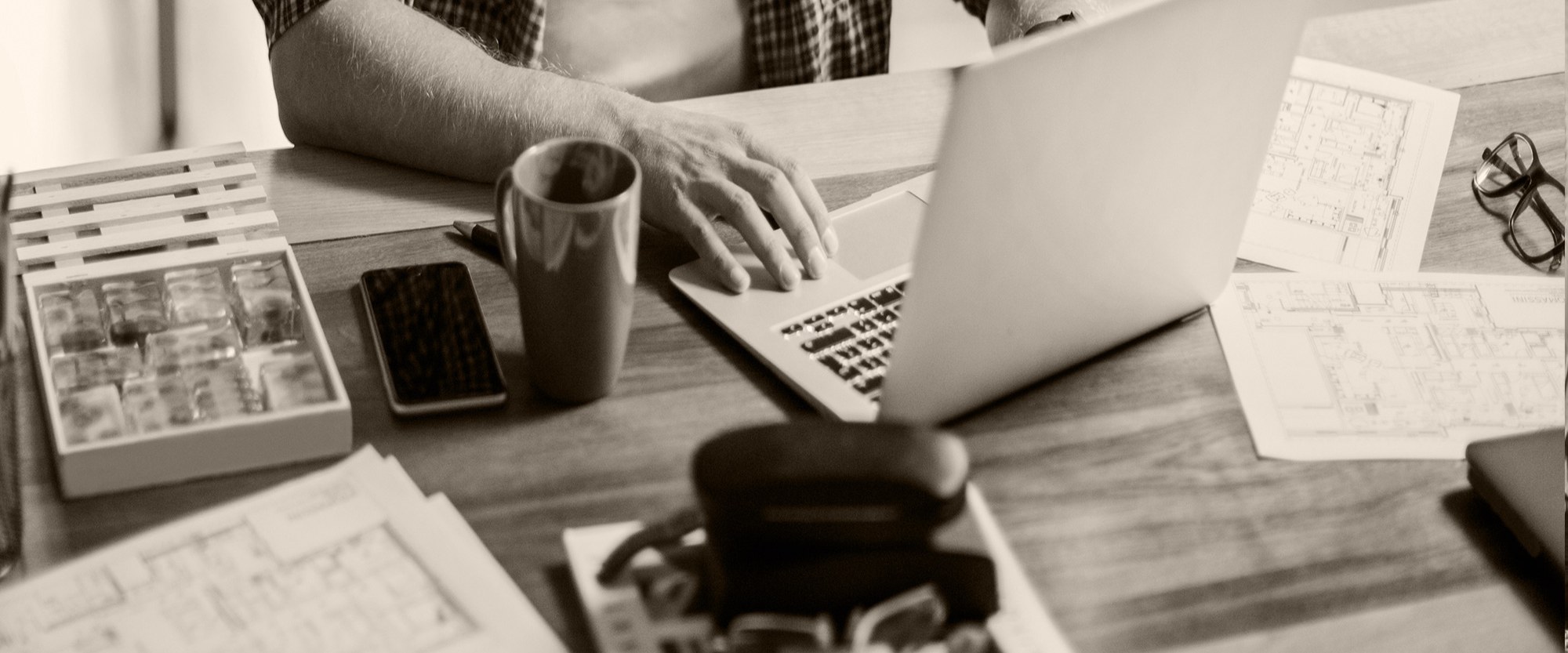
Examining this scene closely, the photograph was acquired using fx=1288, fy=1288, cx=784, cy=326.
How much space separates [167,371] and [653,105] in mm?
475

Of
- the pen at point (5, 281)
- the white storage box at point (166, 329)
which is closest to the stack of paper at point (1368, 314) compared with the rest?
the white storage box at point (166, 329)

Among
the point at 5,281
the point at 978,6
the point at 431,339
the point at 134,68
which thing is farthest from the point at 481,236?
the point at 134,68

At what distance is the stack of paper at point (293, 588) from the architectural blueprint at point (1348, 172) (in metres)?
0.67

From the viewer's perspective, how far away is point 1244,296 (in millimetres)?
982

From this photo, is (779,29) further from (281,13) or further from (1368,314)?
(1368,314)

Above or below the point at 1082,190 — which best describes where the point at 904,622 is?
below

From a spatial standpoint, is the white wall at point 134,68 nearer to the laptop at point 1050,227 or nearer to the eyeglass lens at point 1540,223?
the eyeglass lens at point 1540,223

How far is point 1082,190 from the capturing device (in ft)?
2.51

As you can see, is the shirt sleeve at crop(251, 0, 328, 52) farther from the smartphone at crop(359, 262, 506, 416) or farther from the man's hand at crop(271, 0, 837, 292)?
the smartphone at crop(359, 262, 506, 416)

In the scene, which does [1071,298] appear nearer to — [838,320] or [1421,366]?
[838,320]

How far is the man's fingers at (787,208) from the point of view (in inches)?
37.8

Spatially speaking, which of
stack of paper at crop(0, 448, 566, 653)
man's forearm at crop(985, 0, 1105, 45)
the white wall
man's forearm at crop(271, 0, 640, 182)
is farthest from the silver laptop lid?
the white wall

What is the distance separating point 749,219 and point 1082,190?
0.29 meters

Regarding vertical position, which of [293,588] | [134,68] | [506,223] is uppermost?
[506,223]
